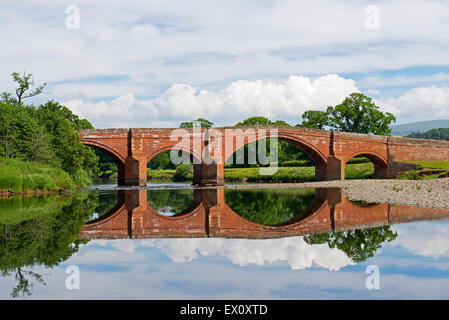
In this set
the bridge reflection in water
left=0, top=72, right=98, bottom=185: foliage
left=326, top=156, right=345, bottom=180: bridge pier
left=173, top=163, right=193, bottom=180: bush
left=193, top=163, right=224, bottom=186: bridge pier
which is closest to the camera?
the bridge reflection in water

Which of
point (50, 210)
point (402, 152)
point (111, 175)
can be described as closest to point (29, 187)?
point (50, 210)

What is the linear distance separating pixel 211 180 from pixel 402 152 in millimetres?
20575

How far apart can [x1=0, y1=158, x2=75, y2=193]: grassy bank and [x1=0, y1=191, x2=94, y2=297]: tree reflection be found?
8906mm

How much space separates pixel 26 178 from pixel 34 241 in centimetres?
1554

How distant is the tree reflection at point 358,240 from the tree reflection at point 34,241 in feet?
13.5

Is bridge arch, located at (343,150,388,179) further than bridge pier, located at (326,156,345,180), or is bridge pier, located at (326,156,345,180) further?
bridge arch, located at (343,150,388,179)

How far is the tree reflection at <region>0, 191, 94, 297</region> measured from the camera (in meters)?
5.79

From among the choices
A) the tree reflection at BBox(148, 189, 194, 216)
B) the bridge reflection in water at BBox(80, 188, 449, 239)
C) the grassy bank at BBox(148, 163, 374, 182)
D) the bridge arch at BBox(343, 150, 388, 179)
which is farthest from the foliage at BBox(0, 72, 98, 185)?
the bridge arch at BBox(343, 150, 388, 179)

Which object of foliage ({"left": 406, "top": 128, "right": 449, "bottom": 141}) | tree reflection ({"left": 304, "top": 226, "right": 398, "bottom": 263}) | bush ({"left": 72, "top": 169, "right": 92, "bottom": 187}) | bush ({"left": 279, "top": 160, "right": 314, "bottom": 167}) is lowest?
tree reflection ({"left": 304, "top": 226, "right": 398, "bottom": 263})

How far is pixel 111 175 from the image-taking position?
2867 inches

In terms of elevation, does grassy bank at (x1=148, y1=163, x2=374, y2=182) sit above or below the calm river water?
above

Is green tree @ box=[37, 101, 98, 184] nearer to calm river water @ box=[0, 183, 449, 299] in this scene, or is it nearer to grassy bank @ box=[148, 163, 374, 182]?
calm river water @ box=[0, 183, 449, 299]

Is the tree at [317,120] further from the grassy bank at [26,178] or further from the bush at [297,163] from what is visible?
the grassy bank at [26,178]
